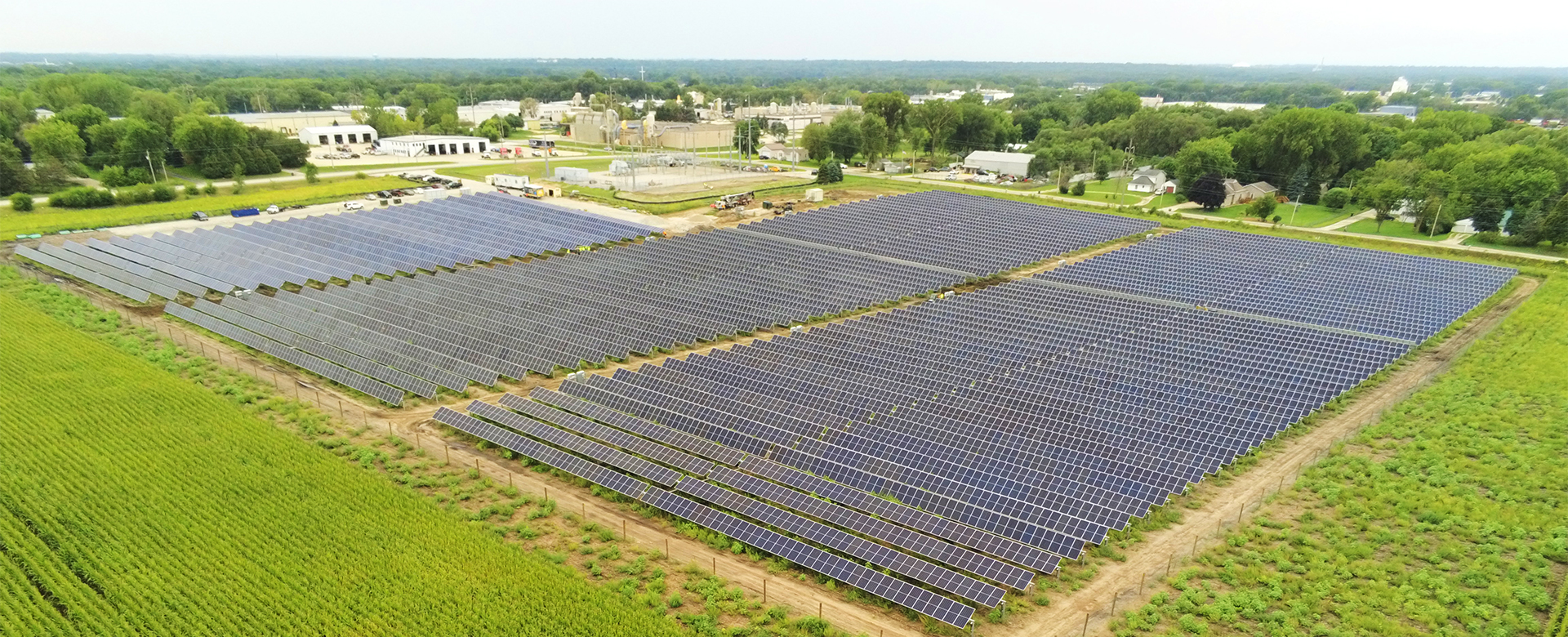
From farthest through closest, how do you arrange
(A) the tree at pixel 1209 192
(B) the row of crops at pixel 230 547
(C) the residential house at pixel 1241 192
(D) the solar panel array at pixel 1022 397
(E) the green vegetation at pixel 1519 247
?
(C) the residential house at pixel 1241 192
(A) the tree at pixel 1209 192
(E) the green vegetation at pixel 1519 247
(D) the solar panel array at pixel 1022 397
(B) the row of crops at pixel 230 547

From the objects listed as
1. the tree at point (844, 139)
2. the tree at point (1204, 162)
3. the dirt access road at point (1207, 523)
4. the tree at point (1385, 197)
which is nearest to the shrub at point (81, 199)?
the tree at point (844, 139)

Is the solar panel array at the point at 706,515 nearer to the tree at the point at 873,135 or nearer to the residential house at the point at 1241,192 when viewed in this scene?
the residential house at the point at 1241,192

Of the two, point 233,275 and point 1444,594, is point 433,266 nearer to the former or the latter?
point 233,275

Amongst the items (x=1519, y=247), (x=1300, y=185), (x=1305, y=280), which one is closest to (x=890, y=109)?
(x=1300, y=185)

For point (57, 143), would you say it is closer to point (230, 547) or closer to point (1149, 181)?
point (230, 547)

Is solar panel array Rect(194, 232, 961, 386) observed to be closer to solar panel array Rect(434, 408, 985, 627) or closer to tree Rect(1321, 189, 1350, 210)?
solar panel array Rect(434, 408, 985, 627)
